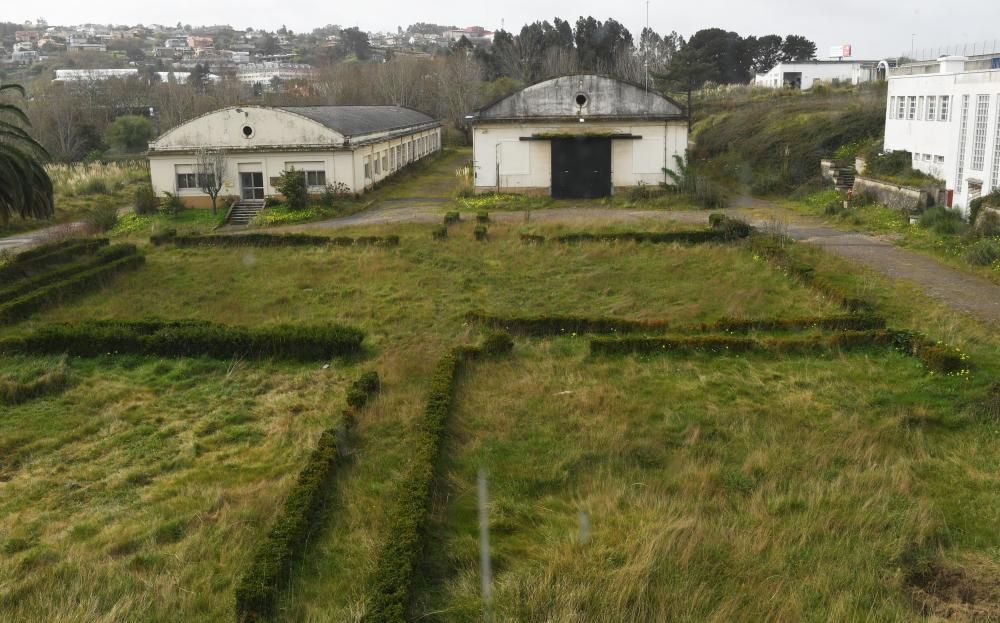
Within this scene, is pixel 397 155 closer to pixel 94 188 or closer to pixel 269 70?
pixel 94 188

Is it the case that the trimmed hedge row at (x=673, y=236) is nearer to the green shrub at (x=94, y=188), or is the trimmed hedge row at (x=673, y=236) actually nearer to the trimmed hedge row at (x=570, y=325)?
the trimmed hedge row at (x=570, y=325)

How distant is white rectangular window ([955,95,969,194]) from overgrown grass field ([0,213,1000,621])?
10.4m

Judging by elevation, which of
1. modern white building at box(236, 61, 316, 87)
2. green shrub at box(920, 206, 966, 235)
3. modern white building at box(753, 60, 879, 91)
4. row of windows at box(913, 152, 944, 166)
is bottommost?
green shrub at box(920, 206, 966, 235)

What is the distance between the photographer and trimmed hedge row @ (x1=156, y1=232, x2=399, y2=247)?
26.2m

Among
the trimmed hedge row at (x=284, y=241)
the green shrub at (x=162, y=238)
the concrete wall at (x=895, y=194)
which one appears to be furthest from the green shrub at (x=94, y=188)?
the concrete wall at (x=895, y=194)

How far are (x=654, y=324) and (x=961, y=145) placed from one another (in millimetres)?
16300

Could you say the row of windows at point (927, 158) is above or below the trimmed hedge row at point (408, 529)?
above

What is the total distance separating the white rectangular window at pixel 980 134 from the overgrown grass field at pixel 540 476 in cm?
977

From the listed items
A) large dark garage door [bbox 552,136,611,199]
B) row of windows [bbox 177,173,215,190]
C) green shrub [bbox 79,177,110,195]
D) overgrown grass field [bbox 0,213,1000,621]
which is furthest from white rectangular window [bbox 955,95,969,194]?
green shrub [bbox 79,177,110,195]

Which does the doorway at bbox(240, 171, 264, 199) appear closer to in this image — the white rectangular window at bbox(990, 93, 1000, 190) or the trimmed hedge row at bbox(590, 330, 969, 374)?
the trimmed hedge row at bbox(590, 330, 969, 374)

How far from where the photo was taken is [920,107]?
102ft

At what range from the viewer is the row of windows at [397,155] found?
4066 cm

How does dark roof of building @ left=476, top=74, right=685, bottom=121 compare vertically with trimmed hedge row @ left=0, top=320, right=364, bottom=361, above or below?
above

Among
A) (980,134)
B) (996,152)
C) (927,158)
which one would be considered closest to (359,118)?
(927,158)
